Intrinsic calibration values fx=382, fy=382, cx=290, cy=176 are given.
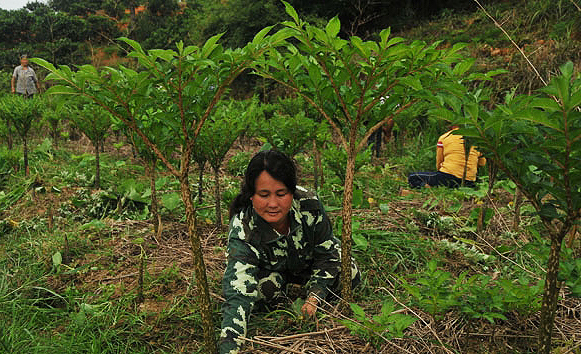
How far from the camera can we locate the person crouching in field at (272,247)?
5.99 ft

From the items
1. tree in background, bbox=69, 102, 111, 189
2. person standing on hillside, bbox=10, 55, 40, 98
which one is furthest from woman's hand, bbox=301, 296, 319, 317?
person standing on hillside, bbox=10, 55, 40, 98

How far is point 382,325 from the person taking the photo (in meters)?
1.52

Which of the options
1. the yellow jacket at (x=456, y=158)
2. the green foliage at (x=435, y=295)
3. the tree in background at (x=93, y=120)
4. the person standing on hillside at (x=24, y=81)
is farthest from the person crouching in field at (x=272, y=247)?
the person standing on hillside at (x=24, y=81)

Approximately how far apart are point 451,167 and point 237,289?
3.59 m

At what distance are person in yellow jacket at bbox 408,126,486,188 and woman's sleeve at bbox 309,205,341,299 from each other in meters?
2.63

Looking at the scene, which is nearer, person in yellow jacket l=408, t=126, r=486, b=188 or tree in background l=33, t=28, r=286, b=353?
tree in background l=33, t=28, r=286, b=353

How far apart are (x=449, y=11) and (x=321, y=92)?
1301 centimetres

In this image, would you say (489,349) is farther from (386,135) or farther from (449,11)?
(449,11)

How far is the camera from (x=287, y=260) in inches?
88.1

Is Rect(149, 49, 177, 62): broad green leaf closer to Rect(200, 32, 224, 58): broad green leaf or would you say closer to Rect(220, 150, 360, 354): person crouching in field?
Rect(200, 32, 224, 58): broad green leaf

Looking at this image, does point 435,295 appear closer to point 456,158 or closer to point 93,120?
point 456,158

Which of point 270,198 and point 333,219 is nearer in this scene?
point 270,198

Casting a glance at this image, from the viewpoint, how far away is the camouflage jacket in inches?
74.8

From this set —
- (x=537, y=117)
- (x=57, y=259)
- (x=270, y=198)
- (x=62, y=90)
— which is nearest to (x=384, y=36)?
(x=537, y=117)
